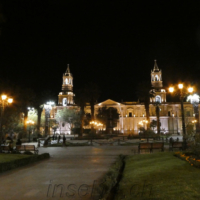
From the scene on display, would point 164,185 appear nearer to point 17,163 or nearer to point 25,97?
point 17,163

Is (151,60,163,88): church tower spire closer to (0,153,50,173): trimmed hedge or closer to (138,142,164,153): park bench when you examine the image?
(138,142,164,153): park bench

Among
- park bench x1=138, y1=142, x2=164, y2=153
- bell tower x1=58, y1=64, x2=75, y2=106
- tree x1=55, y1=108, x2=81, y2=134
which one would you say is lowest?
park bench x1=138, y1=142, x2=164, y2=153

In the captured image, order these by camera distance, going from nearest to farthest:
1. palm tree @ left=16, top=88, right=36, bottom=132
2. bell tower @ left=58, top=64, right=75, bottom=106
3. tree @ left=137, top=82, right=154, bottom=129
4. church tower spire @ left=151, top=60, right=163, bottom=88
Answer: palm tree @ left=16, top=88, right=36, bottom=132, tree @ left=137, top=82, right=154, bottom=129, church tower spire @ left=151, top=60, right=163, bottom=88, bell tower @ left=58, top=64, right=75, bottom=106

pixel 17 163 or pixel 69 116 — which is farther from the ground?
pixel 69 116

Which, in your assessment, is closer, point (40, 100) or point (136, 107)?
point (40, 100)

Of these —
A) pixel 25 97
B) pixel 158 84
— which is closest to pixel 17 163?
pixel 25 97

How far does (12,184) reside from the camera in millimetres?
6891


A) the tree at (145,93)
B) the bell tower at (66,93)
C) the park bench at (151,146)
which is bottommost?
the park bench at (151,146)

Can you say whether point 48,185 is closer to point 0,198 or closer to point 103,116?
point 0,198

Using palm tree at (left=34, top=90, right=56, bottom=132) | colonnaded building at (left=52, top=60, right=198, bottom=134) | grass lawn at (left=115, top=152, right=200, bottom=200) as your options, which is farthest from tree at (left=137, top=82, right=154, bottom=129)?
grass lawn at (left=115, top=152, right=200, bottom=200)

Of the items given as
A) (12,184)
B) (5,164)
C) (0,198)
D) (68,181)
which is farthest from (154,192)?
(5,164)

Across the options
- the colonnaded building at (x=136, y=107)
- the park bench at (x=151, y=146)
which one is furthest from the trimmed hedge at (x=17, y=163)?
the colonnaded building at (x=136, y=107)

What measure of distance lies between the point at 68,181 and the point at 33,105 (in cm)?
3837

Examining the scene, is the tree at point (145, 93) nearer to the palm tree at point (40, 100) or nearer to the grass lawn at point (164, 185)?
the palm tree at point (40, 100)
